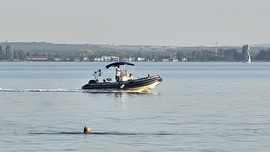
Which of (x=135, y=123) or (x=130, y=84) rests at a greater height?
(x=130, y=84)

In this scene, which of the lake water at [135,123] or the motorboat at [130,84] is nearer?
the lake water at [135,123]

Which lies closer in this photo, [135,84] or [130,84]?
[130,84]

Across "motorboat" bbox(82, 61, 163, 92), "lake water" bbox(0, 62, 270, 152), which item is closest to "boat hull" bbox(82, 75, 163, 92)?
"motorboat" bbox(82, 61, 163, 92)

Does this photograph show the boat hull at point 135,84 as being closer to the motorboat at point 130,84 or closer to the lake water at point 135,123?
the motorboat at point 130,84

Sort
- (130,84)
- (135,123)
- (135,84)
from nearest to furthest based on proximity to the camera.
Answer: (135,123) → (130,84) → (135,84)

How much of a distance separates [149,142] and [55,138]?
486 centimetres

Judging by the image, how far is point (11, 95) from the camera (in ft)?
289

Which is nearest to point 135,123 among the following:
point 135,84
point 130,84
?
point 130,84

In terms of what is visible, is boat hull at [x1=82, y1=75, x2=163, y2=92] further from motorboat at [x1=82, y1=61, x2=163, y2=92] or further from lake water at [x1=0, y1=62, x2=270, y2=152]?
lake water at [x1=0, y1=62, x2=270, y2=152]

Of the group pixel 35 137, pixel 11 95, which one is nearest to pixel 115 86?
pixel 11 95

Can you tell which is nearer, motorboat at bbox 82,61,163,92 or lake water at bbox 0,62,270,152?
lake water at bbox 0,62,270,152

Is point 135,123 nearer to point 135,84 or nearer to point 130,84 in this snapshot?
point 130,84

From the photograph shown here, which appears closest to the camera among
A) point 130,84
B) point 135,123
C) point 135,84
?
point 135,123

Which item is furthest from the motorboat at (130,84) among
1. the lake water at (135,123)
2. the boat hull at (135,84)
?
the lake water at (135,123)
